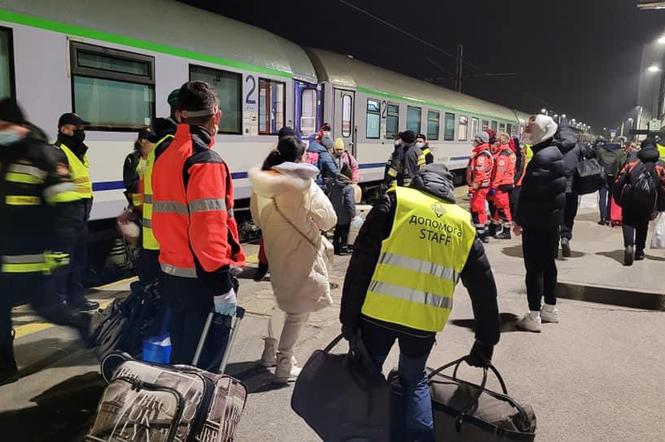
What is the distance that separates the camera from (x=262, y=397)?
388cm

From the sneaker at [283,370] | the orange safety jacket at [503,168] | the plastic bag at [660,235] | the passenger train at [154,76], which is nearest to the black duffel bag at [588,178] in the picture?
the plastic bag at [660,235]

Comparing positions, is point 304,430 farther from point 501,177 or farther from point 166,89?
point 501,177

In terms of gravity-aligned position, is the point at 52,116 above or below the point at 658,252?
above

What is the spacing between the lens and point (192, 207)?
297 cm

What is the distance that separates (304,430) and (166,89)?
16.9ft

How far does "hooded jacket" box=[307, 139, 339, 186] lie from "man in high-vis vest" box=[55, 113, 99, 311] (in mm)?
3238

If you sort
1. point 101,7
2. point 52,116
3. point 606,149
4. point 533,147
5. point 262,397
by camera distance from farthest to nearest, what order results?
point 606,149, point 101,7, point 52,116, point 533,147, point 262,397

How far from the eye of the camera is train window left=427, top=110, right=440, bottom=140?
17.2 meters

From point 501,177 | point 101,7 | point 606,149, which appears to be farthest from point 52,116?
point 606,149

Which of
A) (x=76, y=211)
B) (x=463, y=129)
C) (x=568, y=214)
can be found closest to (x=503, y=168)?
(x=568, y=214)

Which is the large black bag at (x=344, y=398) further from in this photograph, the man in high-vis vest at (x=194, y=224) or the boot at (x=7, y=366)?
the boot at (x=7, y=366)

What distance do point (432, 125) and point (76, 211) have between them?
14.1m

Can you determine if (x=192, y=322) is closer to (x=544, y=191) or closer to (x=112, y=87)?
(x=544, y=191)

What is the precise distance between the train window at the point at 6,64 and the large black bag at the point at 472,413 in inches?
182
